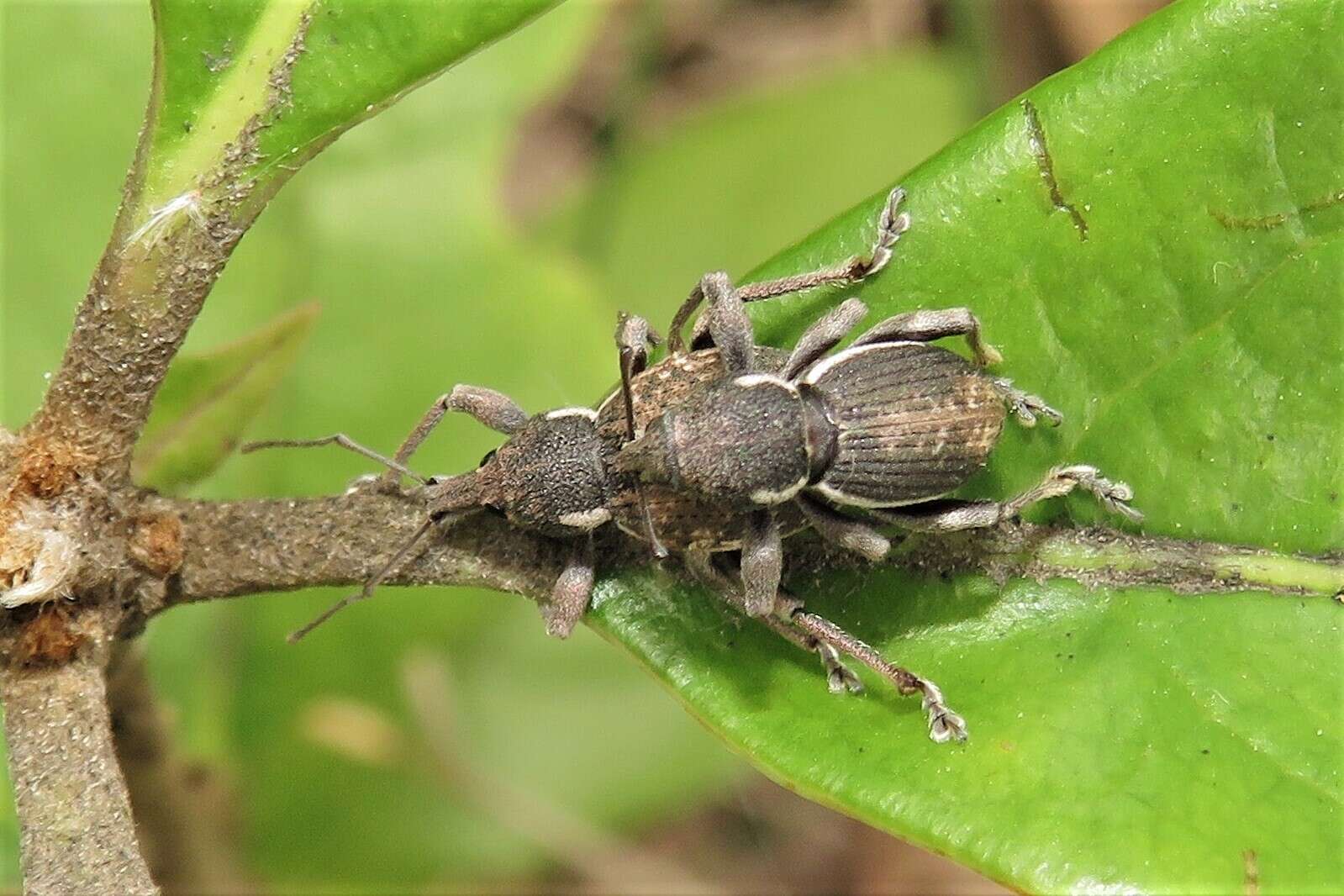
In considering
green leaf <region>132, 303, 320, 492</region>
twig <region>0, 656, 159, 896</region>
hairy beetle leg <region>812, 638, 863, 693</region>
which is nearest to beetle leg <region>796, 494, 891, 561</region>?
hairy beetle leg <region>812, 638, 863, 693</region>

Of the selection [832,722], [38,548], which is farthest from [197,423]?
[832,722]

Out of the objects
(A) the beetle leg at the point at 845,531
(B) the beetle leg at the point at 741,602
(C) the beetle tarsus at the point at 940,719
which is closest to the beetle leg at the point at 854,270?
(A) the beetle leg at the point at 845,531

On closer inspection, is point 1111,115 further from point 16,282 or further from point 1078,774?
point 16,282

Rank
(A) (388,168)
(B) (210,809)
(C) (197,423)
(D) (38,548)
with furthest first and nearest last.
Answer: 1. (A) (388,168)
2. (B) (210,809)
3. (C) (197,423)
4. (D) (38,548)

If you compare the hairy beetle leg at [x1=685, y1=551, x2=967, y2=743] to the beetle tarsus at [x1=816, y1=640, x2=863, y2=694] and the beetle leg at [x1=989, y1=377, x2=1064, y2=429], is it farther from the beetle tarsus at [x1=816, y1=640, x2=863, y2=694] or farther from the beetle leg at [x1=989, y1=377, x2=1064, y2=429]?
the beetle leg at [x1=989, y1=377, x2=1064, y2=429]

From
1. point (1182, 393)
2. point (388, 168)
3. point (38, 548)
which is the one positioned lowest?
point (1182, 393)

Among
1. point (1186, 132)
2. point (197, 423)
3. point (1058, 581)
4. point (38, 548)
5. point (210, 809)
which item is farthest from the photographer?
point (210, 809)
